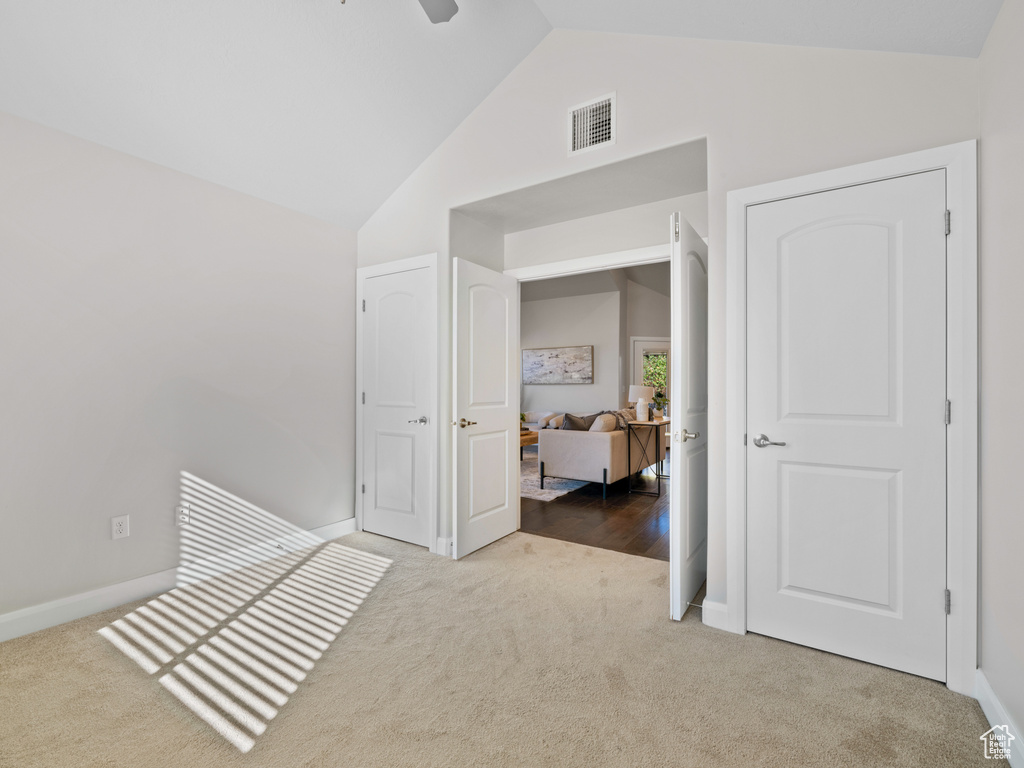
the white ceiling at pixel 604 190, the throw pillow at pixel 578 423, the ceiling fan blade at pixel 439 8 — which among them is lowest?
the throw pillow at pixel 578 423

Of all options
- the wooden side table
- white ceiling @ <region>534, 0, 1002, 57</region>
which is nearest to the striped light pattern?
the wooden side table

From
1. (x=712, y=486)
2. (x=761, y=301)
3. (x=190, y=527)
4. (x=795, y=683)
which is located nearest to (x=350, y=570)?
(x=190, y=527)

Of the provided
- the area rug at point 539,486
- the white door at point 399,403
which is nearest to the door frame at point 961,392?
the white door at point 399,403

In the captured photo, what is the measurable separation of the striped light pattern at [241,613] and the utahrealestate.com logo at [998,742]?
2332 mm

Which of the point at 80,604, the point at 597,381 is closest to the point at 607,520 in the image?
the point at 80,604

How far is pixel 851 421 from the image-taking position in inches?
82.2

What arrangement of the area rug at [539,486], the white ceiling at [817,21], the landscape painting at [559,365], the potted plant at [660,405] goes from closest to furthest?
the white ceiling at [817,21] → the area rug at [539,486] → the potted plant at [660,405] → the landscape painting at [559,365]

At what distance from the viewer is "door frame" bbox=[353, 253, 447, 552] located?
344 centimetres

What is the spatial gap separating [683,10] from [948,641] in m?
2.87

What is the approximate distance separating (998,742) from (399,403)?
332 centimetres

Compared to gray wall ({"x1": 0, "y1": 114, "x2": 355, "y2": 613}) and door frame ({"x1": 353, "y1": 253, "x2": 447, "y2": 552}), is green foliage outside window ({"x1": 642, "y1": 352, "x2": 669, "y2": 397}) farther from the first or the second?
gray wall ({"x1": 0, "y1": 114, "x2": 355, "y2": 613})

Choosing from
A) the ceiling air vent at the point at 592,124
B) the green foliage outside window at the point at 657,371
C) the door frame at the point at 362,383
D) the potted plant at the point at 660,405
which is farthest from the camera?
the green foliage outside window at the point at 657,371

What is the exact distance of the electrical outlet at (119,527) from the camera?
2597 mm

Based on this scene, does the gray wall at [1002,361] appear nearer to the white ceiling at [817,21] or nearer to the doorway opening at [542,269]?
the white ceiling at [817,21]
